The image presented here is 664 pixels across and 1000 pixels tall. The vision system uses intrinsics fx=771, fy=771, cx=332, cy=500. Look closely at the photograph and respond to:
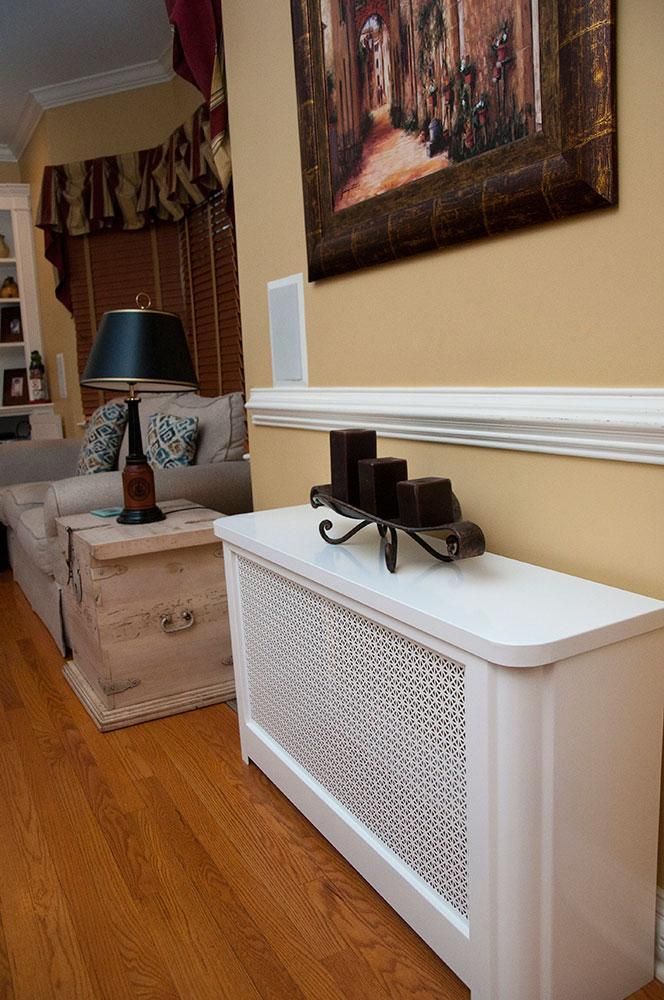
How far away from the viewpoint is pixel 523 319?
1.34 meters

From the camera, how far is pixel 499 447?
4.66 feet

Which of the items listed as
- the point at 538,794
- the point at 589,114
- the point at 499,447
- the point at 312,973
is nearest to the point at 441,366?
the point at 499,447

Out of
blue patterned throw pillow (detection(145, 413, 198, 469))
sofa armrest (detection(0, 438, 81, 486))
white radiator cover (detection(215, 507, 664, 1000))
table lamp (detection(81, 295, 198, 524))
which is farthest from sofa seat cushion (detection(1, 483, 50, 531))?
white radiator cover (detection(215, 507, 664, 1000))

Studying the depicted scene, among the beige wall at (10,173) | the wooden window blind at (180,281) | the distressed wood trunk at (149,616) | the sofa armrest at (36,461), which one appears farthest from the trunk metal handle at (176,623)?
the beige wall at (10,173)

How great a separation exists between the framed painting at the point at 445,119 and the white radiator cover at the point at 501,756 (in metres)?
0.63

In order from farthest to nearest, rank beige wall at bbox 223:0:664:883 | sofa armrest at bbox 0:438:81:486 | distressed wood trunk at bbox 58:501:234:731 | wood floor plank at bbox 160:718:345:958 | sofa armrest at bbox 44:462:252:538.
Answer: sofa armrest at bbox 0:438:81:486 < sofa armrest at bbox 44:462:252:538 < distressed wood trunk at bbox 58:501:234:731 < wood floor plank at bbox 160:718:345:958 < beige wall at bbox 223:0:664:883

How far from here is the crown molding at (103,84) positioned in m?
4.23

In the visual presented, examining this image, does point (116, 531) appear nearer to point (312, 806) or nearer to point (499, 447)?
point (312, 806)

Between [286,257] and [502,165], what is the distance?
873 millimetres

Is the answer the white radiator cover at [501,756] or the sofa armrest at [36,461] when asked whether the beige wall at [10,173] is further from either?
the white radiator cover at [501,756]

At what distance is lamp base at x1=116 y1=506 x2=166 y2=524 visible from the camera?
2.31 metres

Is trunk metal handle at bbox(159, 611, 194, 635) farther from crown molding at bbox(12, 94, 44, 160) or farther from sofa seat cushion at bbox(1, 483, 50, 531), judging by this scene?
crown molding at bbox(12, 94, 44, 160)

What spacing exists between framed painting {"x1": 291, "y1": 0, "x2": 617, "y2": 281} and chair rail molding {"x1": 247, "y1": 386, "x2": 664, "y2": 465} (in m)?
0.29

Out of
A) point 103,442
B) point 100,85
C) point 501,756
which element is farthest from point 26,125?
point 501,756
